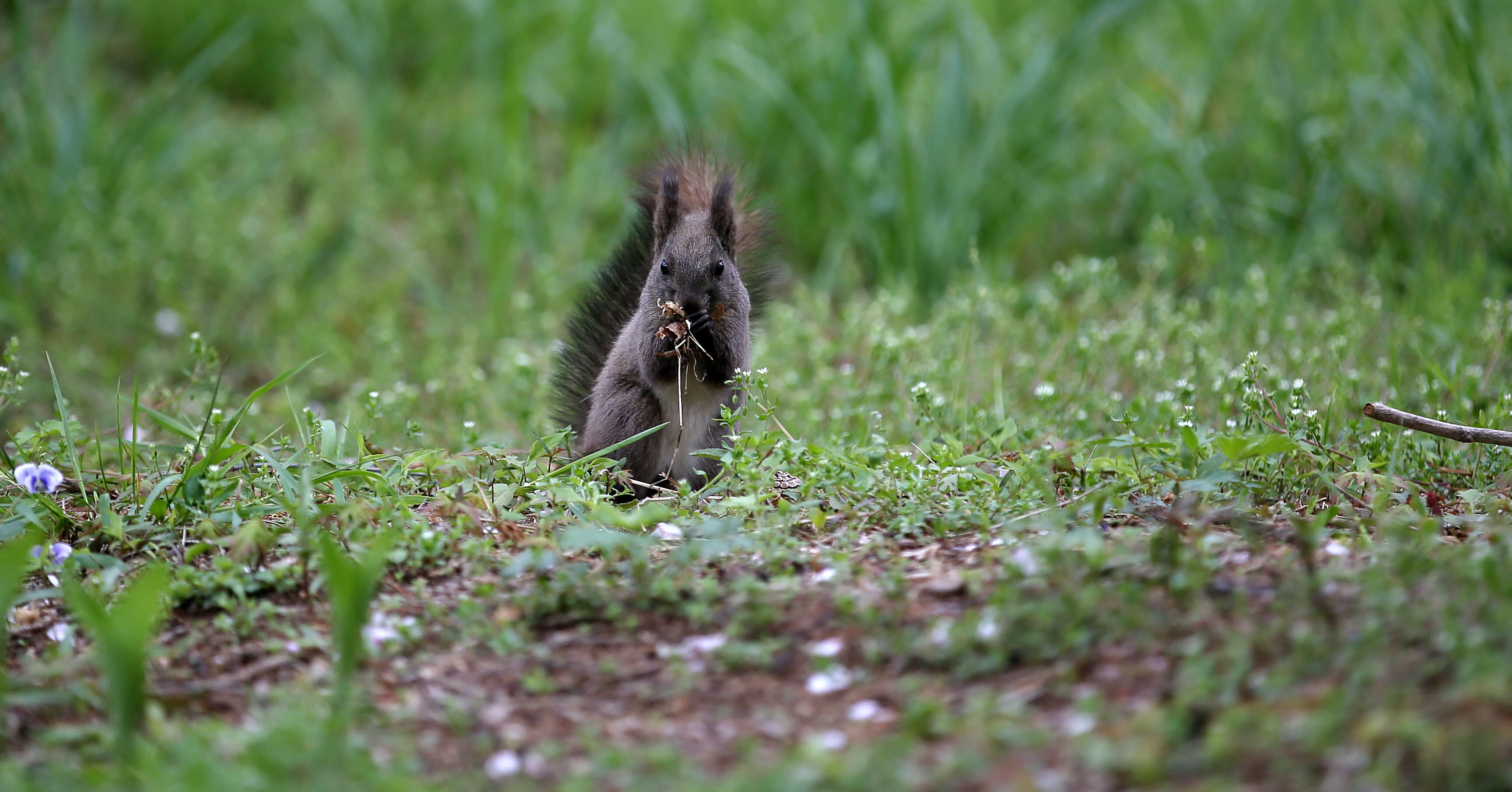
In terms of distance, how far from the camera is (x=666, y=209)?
355 cm

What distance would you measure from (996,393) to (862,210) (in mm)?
2009

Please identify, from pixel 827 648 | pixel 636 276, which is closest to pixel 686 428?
pixel 636 276

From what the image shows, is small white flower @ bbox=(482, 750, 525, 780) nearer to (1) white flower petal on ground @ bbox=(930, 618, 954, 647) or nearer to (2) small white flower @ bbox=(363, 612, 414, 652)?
(2) small white flower @ bbox=(363, 612, 414, 652)

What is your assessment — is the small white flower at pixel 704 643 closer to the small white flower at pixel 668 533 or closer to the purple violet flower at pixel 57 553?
the small white flower at pixel 668 533

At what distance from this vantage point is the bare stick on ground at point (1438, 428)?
264 cm

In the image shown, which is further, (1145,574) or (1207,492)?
(1207,492)

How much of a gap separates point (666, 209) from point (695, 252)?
7.9 inches

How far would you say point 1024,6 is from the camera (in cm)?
751

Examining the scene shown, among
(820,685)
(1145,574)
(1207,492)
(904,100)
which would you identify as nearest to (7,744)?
(820,685)

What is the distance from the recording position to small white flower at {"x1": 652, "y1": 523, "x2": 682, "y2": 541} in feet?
8.57

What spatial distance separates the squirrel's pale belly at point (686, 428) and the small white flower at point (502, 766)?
5.00ft

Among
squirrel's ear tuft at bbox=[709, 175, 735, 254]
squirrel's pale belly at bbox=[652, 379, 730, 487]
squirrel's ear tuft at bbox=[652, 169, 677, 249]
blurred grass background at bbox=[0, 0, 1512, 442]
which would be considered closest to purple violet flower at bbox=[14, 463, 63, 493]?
squirrel's pale belly at bbox=[652, 379, 730, 487]

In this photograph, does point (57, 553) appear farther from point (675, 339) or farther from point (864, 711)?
point (864, 711)

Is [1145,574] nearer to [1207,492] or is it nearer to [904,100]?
[1207,492]
